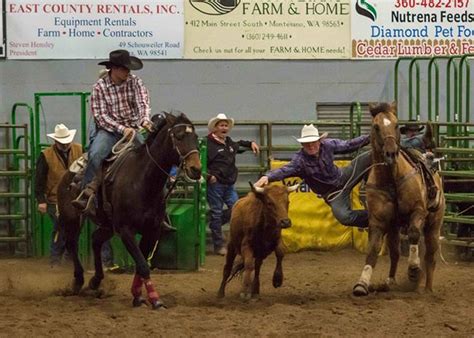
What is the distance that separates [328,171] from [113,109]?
1.95 meters

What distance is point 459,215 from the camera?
1304 cm

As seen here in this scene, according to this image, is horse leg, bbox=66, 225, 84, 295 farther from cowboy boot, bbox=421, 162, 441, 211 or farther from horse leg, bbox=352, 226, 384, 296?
cowboy boot, bbox=421, 162, 441, 211

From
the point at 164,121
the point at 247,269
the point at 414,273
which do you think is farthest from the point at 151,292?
the point at 414,273

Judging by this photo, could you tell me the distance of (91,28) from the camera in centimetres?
1384

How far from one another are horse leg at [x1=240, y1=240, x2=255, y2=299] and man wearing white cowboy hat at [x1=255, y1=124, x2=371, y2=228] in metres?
0.72

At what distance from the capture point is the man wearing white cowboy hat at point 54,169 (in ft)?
40.6

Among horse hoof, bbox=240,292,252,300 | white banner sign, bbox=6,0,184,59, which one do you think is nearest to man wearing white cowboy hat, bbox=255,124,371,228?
horse hoof, bbox=240,292,252,300

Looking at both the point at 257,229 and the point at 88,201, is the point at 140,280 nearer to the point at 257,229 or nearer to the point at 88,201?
the point at 88,201

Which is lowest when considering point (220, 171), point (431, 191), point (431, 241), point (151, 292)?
point (151, 292)

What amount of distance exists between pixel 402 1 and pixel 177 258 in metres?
4.74

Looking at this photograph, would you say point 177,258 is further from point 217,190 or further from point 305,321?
point 305,321

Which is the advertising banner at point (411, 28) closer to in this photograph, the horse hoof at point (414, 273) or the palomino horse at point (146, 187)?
the horse hoof at point (414, 273)

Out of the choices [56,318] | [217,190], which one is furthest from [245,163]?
[56,318]

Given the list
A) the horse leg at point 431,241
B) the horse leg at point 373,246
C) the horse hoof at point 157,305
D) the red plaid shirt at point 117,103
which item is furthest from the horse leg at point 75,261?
the horse leg at point 431,241
